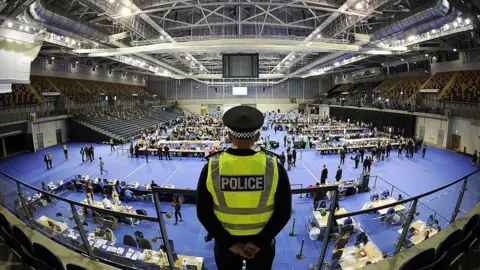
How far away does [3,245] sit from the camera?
4066mm

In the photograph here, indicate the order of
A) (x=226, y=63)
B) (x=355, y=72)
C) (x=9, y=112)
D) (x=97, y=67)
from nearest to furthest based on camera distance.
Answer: (x=226, y=63)
(x=9, y=112)
(x=97, y=67)
(x=355, y=72)

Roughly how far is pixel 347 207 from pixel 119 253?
400 inches

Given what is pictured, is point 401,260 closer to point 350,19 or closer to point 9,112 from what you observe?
point 350,19

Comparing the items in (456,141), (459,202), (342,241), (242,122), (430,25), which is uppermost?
(430,25)

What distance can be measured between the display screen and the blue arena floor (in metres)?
7.40

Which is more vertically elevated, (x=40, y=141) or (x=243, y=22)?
(x=243, y=22)

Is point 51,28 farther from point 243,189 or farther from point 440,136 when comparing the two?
point 440,136

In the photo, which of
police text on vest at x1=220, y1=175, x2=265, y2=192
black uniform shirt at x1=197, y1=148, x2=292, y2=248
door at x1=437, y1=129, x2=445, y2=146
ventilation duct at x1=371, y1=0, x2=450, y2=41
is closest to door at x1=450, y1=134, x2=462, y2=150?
door at x1=437, y1=129, x2=445, y2=146

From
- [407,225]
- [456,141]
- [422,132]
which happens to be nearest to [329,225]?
[407,225]

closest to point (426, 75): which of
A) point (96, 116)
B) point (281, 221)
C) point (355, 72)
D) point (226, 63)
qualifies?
point (355, 72)

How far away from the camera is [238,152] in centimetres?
196

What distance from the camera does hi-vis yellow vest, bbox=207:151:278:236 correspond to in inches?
74.9

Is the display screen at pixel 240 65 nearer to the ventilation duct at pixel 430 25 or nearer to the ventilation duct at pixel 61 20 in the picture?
the ventilation duct at pixel 61 20

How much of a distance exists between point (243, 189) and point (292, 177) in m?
14.8
